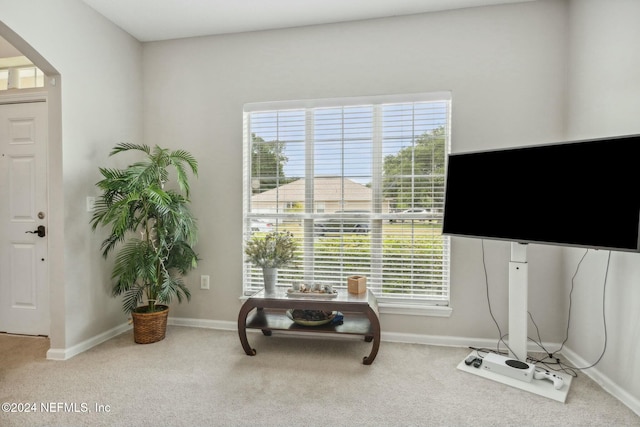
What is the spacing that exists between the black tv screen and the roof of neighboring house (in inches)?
31.2

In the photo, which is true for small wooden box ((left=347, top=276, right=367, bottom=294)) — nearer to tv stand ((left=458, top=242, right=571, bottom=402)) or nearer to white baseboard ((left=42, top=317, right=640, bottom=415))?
white baseboard ((left=42, top=317, right=640, bottom=415))

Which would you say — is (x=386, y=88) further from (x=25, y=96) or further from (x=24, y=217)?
(x=24, y=217)

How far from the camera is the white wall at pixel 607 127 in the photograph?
6.68 feet

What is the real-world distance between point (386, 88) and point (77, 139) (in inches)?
101

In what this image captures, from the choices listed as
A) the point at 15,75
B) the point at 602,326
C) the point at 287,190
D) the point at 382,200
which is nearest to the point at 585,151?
the point at 602,326

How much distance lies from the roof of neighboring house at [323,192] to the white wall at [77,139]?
140cm

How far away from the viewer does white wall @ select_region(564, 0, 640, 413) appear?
6.68 feet

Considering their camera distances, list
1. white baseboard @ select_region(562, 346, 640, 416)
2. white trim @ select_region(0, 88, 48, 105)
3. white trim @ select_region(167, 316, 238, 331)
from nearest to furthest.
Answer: white baseboard @ select_region(562, 346, 640, 416)
white trim @ select_region(0, 88, 48, 105)
white trim @ select_region(167, 316, 238, 331)

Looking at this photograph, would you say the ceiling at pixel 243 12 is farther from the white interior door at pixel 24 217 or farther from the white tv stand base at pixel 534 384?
the white tv stand base at pixel 534 384

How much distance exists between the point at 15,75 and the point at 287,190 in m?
2.66

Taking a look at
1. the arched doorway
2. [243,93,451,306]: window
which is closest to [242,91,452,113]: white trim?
[243,93,451,306]: window

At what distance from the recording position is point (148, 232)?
2.91 m

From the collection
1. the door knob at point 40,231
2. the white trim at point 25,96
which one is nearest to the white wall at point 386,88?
the white trim at point 25,96

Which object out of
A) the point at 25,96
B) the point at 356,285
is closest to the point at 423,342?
the point at 356,285
